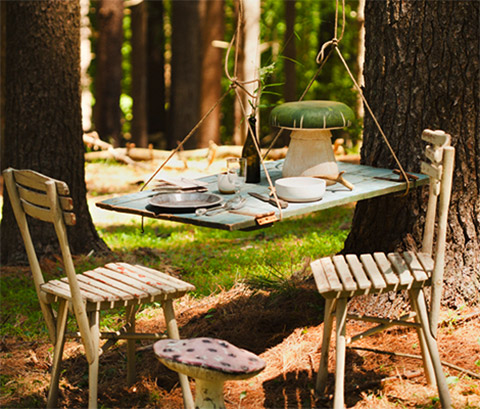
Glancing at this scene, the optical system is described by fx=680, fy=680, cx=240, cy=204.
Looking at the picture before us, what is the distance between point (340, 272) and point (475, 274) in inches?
48.4

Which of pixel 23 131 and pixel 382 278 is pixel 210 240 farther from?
pixel 382 278

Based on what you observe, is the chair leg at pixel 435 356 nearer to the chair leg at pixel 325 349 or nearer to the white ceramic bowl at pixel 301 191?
the chair leg at pixel 325 349

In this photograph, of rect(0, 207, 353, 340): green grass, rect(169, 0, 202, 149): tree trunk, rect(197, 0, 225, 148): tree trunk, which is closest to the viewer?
rect(0, 207, 353, 340): green grass

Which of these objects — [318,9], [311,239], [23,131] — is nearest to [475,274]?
[311,239]

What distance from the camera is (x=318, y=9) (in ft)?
62.8

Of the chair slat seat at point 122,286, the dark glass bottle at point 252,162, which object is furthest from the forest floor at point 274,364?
the dark glass bottle at point 252,162

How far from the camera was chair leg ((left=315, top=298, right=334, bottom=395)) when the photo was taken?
3293 millimetres

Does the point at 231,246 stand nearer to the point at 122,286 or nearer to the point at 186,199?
the point at 186,199

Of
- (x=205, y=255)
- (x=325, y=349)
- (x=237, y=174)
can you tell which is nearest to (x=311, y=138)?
(x=237, y=174)

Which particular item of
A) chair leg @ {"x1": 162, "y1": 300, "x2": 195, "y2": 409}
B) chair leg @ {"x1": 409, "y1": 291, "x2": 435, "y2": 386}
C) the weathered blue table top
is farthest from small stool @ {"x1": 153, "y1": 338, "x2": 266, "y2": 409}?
chair leg @ {"x1": 409, "y1": 291, "x2": 435, "y2": 386}

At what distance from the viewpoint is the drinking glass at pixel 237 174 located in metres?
3.54

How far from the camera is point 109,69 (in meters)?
11.5

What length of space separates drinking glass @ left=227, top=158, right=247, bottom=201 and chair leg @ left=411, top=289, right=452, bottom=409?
0.99m

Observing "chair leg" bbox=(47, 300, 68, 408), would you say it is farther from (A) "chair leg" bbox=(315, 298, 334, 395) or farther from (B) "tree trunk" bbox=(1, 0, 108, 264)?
(B) "tree trunk" bbox=(1, 0, 108, 264)
